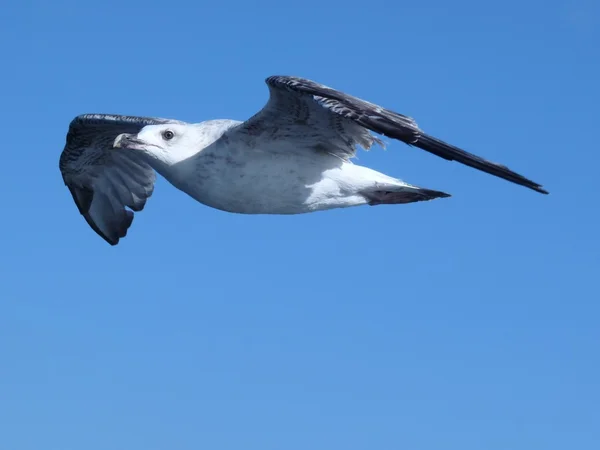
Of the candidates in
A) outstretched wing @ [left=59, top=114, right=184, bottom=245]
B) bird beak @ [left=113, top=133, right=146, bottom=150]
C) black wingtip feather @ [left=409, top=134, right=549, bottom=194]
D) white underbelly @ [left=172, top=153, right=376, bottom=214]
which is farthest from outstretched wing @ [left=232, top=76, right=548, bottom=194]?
outstretched wing @ [left=59, top=114, right=184, bottom=245]

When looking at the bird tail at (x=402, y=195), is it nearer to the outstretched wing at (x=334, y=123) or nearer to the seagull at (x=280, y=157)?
the seagull at (x=280, y=157)

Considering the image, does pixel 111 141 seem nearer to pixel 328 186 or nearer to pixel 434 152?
pixel 328 186

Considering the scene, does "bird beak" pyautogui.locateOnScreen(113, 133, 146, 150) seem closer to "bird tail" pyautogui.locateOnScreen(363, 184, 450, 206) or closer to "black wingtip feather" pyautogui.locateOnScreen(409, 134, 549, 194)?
"bird tail" pyautogui.locateOnScreen(363, 184, 450, 206)

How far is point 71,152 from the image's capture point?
20.0 meters

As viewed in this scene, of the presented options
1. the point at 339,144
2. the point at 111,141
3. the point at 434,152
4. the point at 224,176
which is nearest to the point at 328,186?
the point at 339,144

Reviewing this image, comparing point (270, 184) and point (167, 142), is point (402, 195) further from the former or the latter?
point (167, 142)

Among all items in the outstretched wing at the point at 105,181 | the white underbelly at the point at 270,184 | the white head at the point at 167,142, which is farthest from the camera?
the outstretched wing at the point at 105,181

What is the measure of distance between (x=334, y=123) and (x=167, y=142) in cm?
272

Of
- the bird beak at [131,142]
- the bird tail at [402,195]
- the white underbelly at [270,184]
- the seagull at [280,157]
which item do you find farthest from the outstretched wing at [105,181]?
the bird tail at [402,195]

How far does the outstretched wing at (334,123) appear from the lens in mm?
12516

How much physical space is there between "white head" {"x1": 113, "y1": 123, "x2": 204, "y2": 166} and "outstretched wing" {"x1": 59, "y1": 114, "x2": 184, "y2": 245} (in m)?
4.73

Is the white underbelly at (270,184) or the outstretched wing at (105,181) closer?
the white underbelly at (270,184)

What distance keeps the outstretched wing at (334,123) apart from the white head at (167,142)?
2.92ft

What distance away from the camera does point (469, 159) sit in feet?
41.2
